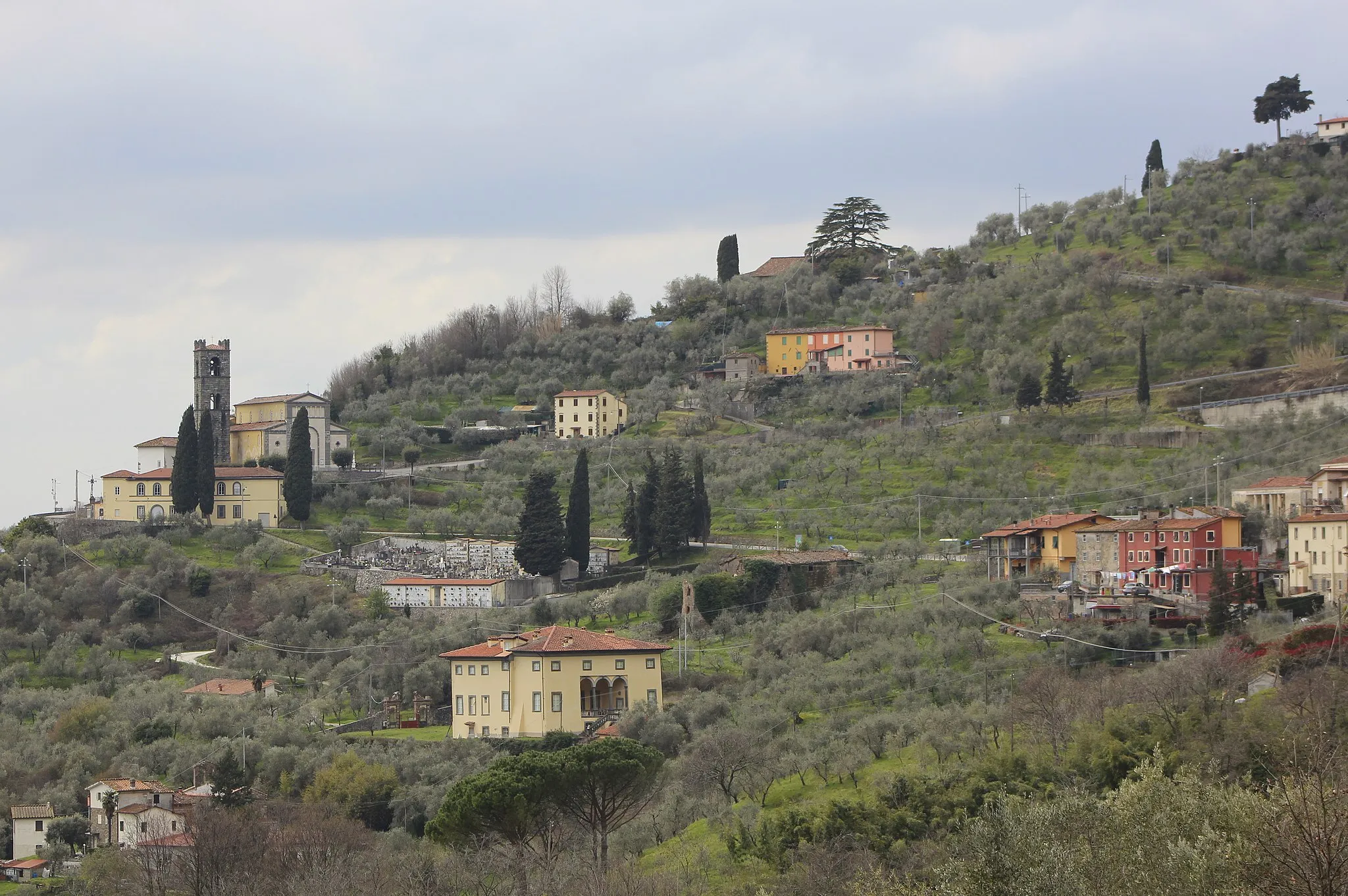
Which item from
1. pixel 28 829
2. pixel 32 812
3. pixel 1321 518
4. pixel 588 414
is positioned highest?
pixel 588 414

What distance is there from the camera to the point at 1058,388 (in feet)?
249

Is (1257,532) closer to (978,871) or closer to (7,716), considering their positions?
(978,871)

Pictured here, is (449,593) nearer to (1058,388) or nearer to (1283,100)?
(1058,388)

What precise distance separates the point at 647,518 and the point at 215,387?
84.6ft

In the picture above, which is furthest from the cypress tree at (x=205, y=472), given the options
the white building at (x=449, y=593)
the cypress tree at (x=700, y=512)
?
the cypress tree at (x=700, y=512)

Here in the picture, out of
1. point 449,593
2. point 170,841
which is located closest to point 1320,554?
point 449,593

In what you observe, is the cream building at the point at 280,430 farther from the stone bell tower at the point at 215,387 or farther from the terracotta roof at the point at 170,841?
the terracotta roof at the point at 170,841

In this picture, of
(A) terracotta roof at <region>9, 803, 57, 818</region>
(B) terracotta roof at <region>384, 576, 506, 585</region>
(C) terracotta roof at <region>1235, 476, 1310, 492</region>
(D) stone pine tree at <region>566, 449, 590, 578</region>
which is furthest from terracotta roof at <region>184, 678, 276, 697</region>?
(C) terracotta roof at <region>1235, 476, 1310, 492</region>

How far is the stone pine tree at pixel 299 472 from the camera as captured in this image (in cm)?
7650

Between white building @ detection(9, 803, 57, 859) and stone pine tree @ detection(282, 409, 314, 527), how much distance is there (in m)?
26.7

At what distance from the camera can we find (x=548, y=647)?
180 feet

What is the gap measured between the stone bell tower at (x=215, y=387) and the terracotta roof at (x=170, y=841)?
3815 centimetres

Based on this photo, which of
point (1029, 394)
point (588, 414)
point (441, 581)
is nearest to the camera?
point (441, 581)

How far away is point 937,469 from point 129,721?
33.0 meters
